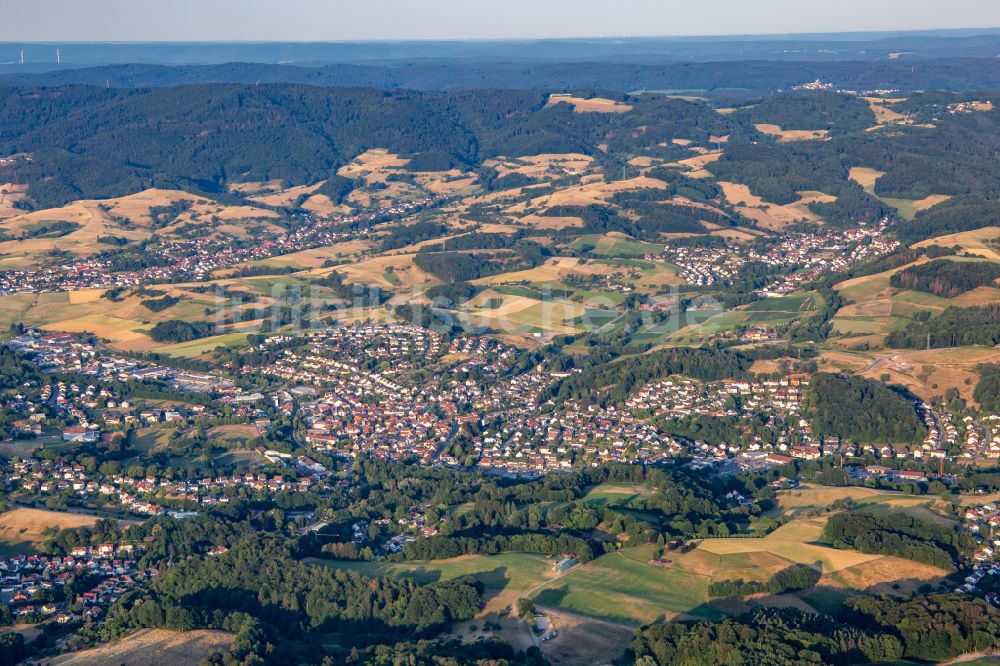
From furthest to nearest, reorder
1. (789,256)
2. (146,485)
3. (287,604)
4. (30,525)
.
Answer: (789,256) → (146,485) → (30,525) → (287,604)

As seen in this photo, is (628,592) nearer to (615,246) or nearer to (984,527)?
(984,527)

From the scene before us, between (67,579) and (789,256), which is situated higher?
(789,256)

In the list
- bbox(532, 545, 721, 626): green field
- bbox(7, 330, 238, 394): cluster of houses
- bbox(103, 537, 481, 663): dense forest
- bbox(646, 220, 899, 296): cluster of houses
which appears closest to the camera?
bbox(103, 537, 481, 663): dense forest

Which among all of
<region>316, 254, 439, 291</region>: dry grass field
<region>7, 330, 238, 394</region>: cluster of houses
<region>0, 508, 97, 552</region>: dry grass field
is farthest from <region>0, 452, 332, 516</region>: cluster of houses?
<region>316, 254, 439, 291</region>: dry grass field

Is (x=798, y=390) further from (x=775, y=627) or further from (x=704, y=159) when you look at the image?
(x=704, y=159)

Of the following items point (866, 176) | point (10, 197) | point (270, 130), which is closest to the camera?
point (866, 176)

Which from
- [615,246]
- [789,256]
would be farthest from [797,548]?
[615,246]

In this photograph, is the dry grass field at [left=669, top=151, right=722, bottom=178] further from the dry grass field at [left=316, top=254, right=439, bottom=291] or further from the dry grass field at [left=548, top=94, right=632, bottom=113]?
the dry grass field at [left=316, top=254, right=439, bottom=291]
